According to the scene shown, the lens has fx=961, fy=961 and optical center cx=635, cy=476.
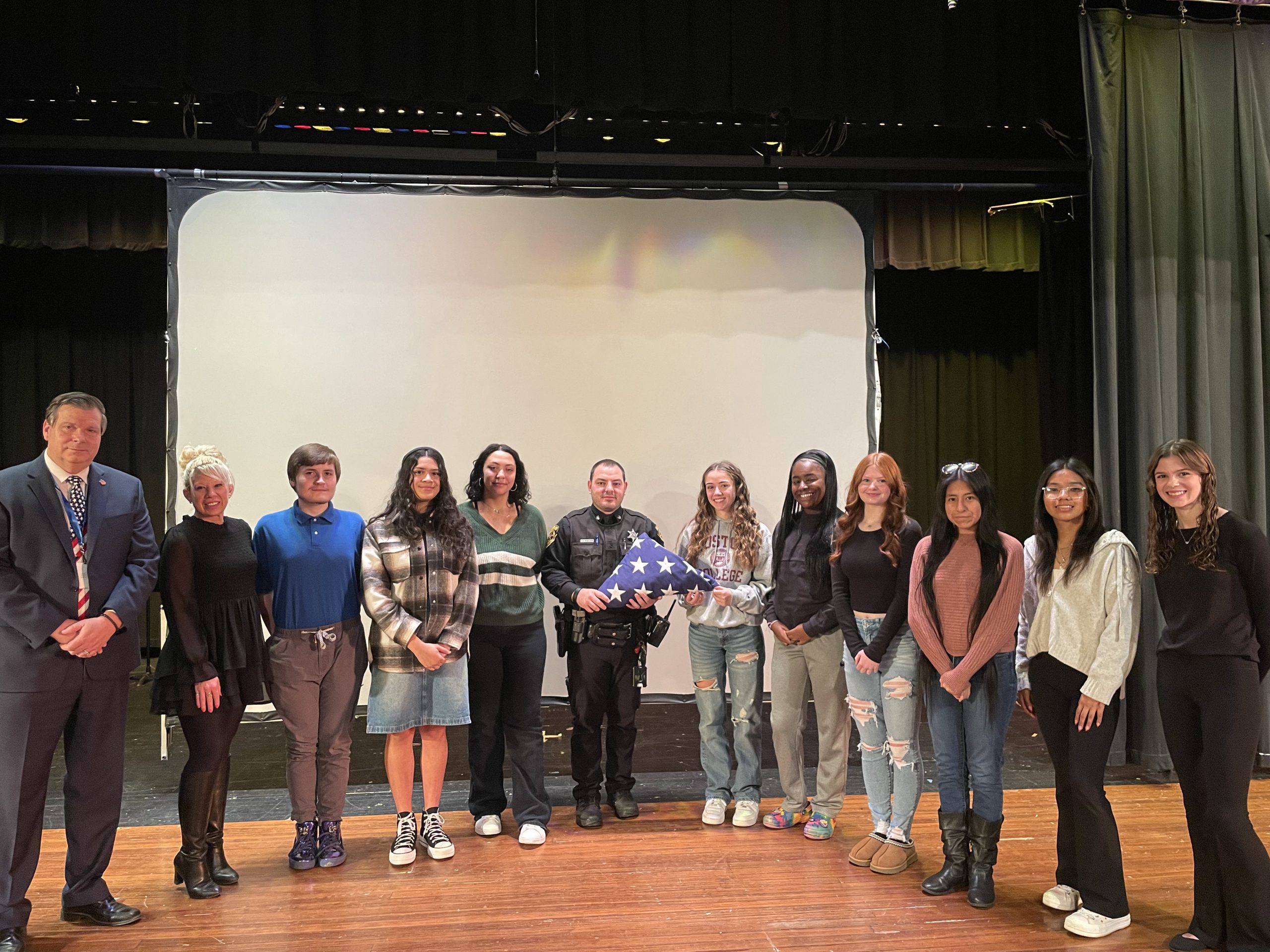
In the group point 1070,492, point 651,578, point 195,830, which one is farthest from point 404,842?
point 1070,492

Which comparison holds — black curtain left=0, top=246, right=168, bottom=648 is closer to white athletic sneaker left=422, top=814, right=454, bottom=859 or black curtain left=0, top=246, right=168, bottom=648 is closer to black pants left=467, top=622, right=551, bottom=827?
black pants left=467, top=622, right=551, bottom=827

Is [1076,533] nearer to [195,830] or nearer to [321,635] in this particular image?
[321,635]

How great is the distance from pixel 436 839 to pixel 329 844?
41cm

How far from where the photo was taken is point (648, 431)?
5398 millimetres

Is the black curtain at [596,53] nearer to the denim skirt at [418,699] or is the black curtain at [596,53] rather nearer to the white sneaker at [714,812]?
the denim skirt at [418,699]

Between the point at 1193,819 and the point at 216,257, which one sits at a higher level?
the point at 216,257

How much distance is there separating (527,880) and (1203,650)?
7.78ft

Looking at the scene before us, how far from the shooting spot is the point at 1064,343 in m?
6.74

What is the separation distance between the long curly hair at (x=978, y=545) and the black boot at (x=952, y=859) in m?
0.58

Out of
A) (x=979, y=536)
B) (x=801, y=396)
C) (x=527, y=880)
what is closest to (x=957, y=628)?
(x=979, y=536)

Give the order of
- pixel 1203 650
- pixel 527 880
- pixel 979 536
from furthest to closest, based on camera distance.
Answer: pixel 527 880 → pixel 979 536 → pixel 1203 650

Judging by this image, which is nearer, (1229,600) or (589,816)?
(1229,600)

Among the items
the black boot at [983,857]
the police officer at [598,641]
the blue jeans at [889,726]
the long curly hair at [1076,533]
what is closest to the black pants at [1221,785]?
the long curly hair at [1076,533]

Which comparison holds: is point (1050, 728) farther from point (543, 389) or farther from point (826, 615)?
point (543, 389)
